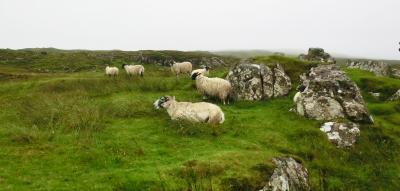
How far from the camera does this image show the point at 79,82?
3766cm

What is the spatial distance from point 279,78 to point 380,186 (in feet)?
45.9

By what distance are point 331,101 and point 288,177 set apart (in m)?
9.62

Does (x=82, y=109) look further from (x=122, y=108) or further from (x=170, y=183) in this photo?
(x=170, y=183)

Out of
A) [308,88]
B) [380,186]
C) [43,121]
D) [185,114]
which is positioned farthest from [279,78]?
[43,121]

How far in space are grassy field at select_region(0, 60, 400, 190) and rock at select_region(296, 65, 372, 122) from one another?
924mm

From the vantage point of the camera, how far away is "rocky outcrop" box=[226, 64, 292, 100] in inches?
1264

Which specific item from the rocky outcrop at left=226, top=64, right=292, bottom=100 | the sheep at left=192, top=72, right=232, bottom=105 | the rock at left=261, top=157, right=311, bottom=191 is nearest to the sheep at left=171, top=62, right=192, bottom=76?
the rocky outcrop at left=226, top=64, right=292, bottom=100

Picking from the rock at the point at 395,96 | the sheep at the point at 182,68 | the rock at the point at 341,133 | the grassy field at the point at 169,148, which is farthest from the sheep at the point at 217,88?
the sheep at the point at 182,68

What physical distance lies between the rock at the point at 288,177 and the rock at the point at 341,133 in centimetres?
424

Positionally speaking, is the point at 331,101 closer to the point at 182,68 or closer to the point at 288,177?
the point at 288,177

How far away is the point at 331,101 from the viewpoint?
2758 cm

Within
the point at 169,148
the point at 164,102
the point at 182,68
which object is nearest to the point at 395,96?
the point at 164,102

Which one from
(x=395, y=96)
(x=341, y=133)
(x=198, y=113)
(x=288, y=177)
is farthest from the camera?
(x=395, y=96)

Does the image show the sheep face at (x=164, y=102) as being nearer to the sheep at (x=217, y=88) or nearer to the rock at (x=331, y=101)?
the sheep at (x=217, y=88)
